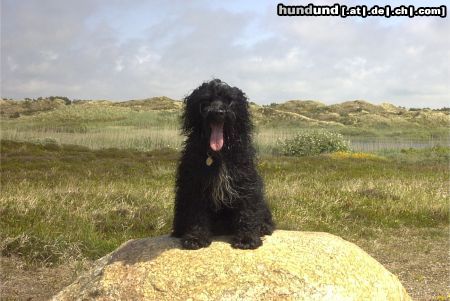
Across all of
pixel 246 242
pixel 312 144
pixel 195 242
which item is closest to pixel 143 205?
pixel 195 242

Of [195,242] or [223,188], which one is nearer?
[223,188]

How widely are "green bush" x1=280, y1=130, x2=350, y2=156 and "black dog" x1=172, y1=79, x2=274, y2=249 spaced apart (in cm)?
3040

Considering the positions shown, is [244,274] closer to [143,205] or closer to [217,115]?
[217,115]

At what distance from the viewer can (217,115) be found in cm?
422

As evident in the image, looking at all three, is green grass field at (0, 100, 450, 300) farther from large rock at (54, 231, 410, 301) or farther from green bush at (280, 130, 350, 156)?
green bush at (280, 130, 350, 156)

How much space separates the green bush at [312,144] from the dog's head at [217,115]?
30.6 metres

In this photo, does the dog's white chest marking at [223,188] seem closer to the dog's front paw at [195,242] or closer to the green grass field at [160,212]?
the dog's front paw at [195,242]

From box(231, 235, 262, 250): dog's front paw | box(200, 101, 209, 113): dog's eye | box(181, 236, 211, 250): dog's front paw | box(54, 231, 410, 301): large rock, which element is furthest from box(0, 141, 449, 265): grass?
box(200, 101, 209, 113): dog's eye

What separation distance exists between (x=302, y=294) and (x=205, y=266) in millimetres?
900

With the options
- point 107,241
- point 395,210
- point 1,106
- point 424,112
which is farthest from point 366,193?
point 1,106

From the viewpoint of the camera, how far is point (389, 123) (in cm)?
7738

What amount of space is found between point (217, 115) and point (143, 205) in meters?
7.97

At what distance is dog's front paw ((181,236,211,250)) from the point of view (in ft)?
15.5

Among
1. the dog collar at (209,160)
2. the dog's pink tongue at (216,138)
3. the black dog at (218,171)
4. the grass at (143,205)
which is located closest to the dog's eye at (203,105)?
the black dog at (218,171)
